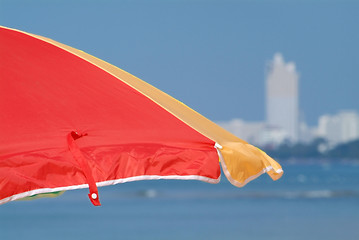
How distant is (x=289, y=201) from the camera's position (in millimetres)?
31219

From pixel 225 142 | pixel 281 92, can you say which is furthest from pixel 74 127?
pixel 281 92

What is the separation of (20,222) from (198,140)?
24.4 metres

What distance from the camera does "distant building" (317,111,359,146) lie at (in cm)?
7588

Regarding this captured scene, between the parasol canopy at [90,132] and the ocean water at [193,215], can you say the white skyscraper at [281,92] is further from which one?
the parasol canopy at [90,132]

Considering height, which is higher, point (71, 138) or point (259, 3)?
point (259, 3)

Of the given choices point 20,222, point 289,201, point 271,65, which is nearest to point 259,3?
point 271,65

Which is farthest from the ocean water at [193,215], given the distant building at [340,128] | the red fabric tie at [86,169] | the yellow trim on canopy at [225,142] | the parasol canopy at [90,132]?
the distant building at [340,128]

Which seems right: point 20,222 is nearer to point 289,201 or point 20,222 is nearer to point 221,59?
point 289,201

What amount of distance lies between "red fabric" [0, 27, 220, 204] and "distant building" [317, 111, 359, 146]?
75039mm

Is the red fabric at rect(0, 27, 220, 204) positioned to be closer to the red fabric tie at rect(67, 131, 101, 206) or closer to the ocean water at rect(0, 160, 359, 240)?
the red fabric tie at rect(67, 131, 101, 206)

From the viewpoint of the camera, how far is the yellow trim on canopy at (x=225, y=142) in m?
2.18

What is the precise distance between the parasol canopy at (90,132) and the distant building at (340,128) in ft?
246

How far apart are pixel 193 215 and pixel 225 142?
923 inches

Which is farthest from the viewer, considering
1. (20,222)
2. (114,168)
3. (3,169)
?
(20,222)
